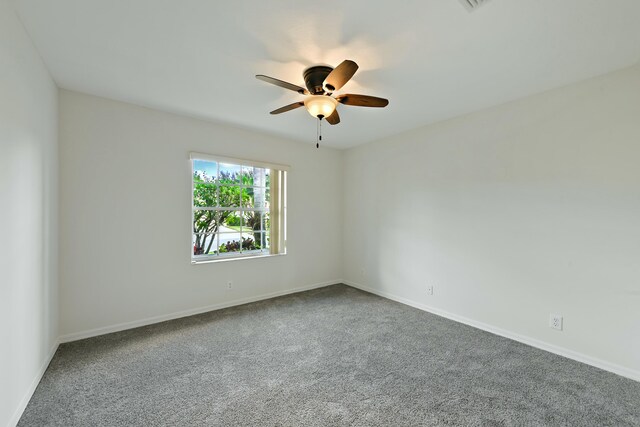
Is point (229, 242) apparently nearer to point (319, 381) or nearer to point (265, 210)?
point (265, 210)

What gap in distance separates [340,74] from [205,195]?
2.55m

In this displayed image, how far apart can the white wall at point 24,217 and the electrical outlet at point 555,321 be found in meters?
4.05

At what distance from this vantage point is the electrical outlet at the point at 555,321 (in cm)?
257

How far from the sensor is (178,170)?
11.0 ft

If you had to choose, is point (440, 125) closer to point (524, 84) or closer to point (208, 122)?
point (524, 84)

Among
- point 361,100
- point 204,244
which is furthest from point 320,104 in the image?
point 204,244

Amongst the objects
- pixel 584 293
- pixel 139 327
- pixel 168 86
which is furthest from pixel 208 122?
pixel 584 293

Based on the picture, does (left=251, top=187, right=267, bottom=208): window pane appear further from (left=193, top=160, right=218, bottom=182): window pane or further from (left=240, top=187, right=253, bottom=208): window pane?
(left=193, top=160, right=218, bottom=182): window pane

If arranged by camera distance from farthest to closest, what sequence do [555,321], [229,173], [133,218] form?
[229,173], [133,218], [555,321]

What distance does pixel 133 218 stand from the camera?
3.06 meters

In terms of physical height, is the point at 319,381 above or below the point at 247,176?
below

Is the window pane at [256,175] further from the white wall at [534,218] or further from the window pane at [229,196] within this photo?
the white wall at [534,218]

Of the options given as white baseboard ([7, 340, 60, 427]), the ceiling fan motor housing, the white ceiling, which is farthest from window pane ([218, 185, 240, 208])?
white baseboard ([7, 340, 60, 427])

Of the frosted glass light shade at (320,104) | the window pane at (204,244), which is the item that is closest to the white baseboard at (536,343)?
the window pane at (204,244)
